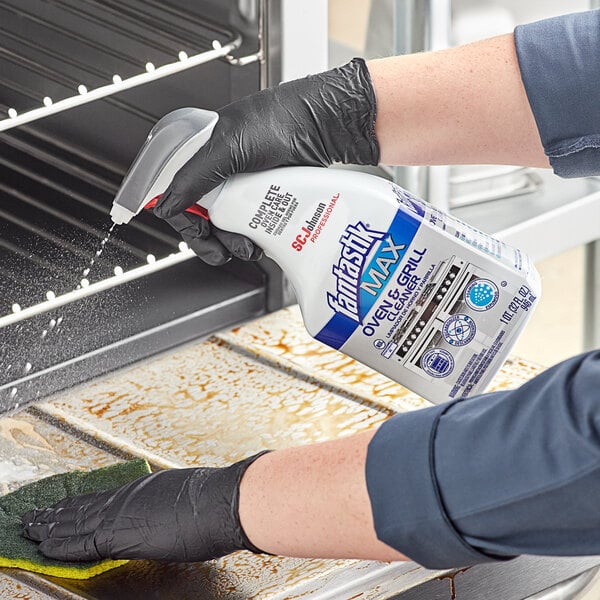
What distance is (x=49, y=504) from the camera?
137 cm

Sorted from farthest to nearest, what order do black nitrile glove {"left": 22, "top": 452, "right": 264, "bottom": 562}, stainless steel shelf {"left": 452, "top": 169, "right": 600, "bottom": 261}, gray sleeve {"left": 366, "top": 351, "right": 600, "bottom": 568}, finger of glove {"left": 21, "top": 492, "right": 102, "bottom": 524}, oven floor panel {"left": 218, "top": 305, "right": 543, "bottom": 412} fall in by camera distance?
stainless steel shelf {"left": 452, "top": 169, "right": 600, "bottom": 261}
oven floor panel {"left": 218, "top": 305, "right": 543, "bottom": 412}
finger of glove {"left": 21, "top": 492, "right": 102, "bottom": 524}
black nitrile glove {"left": 22, "top": 452, "right": 264, "bottom": 562}
gray sleeve {"left": 366, "top": 351, "right": 600, "bottom": 568}

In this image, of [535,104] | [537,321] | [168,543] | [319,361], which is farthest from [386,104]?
[537,321]

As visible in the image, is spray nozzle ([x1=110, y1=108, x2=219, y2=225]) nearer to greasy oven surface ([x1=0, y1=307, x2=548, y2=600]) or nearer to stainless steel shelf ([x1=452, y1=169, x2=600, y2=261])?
greasy oven surface ([x1=0, y1=307, x2=548, y2=600])

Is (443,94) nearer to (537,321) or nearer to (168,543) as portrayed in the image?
(168,543)

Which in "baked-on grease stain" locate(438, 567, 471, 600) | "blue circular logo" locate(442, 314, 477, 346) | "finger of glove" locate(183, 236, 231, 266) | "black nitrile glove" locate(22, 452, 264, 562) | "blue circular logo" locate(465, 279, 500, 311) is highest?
"finger of glove" locate(183, 236, 231, 266)

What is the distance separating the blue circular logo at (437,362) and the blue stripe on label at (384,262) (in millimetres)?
99

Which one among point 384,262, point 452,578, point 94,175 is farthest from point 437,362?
point 94,175

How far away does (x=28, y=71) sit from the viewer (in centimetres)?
154

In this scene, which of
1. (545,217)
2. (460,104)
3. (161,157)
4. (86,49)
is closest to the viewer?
(161,157)

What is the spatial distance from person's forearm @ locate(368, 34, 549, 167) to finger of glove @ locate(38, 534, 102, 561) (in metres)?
0.62

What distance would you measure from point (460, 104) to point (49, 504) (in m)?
0.71

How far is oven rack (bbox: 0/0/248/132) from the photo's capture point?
4.98ft

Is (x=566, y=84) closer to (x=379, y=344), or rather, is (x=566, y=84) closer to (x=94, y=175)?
(x=379, y=344)

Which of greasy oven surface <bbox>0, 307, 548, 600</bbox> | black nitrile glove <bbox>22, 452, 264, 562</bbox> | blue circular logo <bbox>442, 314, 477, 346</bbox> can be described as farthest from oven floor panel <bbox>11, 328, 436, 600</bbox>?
blue circular logo <bbox>442, 314, 477, 346</bbox>
